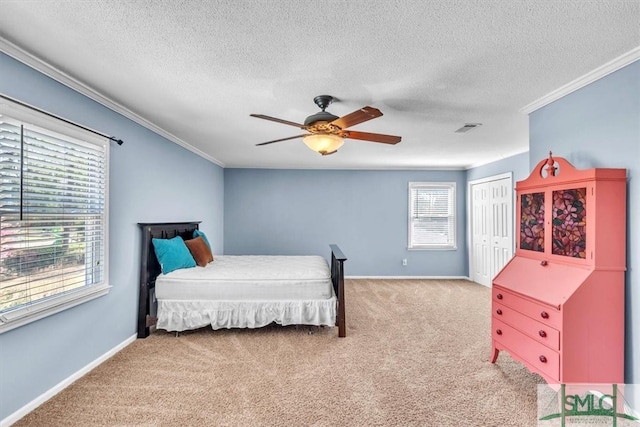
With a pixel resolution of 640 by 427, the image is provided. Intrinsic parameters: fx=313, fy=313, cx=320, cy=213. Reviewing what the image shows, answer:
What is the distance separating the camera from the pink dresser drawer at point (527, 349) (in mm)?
2064

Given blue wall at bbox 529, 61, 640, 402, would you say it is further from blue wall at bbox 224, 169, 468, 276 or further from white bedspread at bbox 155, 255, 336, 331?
blue wall at bbox 224, 169, 468, 276

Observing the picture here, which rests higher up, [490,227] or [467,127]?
[467,127]

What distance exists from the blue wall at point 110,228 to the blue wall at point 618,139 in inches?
153

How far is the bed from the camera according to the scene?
3.41 meters

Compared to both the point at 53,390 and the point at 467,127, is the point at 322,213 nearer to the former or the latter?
the point at 467,127

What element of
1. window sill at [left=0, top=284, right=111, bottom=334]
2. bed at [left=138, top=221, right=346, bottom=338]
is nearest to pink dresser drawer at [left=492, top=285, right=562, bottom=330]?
bed at [left=138, top=221, right=346, bottom=338]

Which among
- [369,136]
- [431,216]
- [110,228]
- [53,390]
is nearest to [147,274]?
[110,228]

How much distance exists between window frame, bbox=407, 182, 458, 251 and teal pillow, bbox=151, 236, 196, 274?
173 inches

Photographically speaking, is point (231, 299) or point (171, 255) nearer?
point (231, 299)

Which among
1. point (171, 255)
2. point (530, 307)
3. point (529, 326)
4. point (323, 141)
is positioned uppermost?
point (323, 141)

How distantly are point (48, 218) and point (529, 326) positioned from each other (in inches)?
140

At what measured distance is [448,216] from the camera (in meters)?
6.55

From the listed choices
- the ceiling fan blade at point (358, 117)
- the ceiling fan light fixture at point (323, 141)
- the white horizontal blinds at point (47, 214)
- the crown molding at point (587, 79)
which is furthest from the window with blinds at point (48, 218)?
the crown molding at point (587, 79)

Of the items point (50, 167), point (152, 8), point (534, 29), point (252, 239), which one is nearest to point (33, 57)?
point (50, 167)
